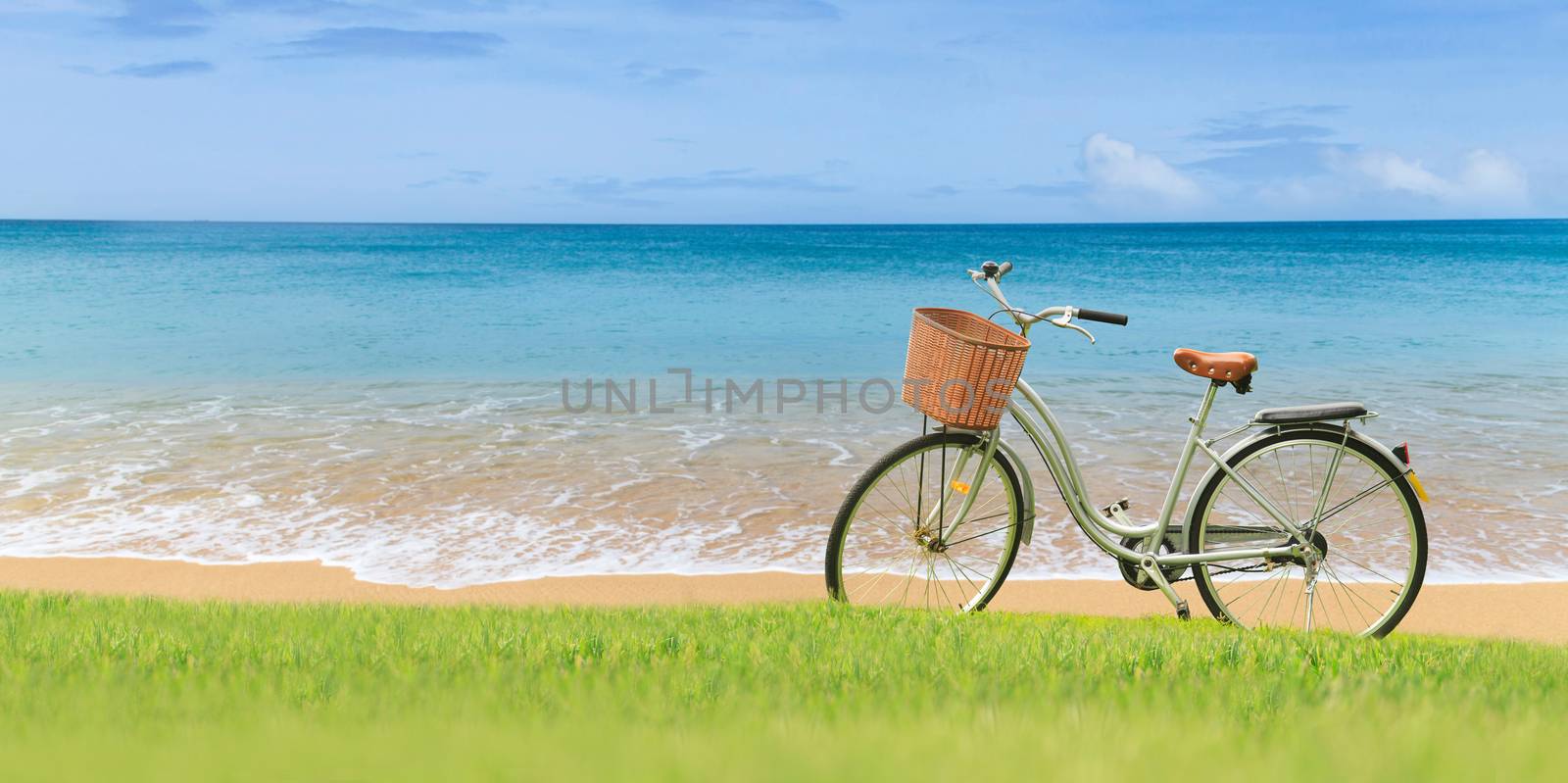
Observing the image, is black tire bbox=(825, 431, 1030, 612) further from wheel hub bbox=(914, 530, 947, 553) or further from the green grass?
wheel hub bbox=(914, 530, 947, 553)

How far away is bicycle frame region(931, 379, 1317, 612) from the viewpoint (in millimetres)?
4512

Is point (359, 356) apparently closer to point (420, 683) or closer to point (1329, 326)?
point (420, 683)

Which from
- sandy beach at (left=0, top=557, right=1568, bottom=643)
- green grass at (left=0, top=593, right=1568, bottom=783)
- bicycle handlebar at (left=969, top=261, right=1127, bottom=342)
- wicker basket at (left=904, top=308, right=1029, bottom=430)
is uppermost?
bicycle handlebar at (left=969, top=261, right=1127, bottom=342)

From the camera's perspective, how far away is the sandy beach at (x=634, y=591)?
5715mm

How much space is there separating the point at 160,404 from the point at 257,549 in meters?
7.68

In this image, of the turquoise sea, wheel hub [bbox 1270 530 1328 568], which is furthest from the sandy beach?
wheel hub [bbox 1270 530 1328 568]

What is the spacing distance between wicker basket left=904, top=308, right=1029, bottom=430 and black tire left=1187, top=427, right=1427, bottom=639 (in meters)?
1.03

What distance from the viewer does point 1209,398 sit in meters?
4.52

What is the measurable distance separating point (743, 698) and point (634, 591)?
332cm

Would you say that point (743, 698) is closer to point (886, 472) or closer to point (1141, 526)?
point (886, 472)

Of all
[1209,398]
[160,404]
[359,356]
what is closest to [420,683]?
[1209,398]

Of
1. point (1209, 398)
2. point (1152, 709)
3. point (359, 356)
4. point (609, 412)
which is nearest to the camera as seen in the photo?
point (1152, 709)

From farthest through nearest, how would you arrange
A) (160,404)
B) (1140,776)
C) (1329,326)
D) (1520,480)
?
(1329,326), (160,404), (1520,480), (1140,776)

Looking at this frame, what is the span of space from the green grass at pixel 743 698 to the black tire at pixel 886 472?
16cm
